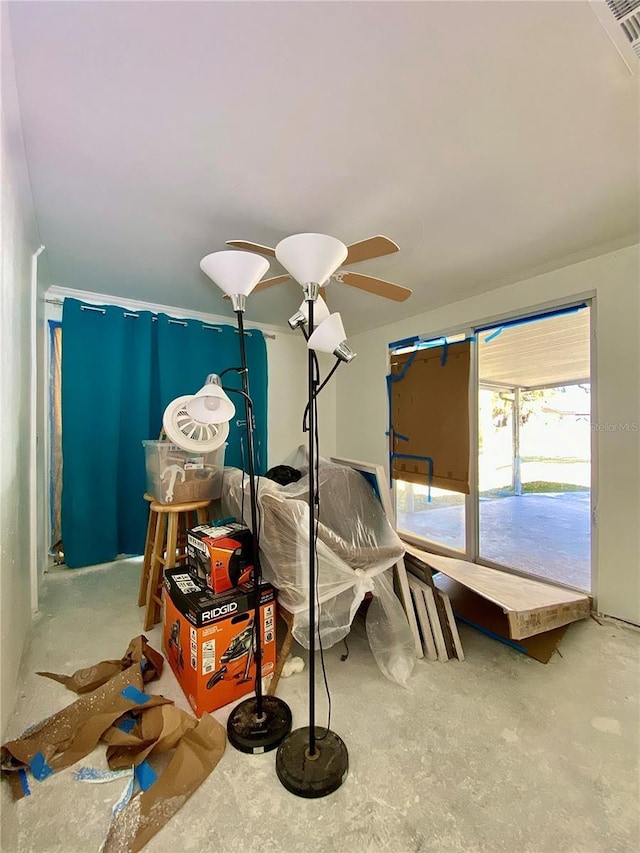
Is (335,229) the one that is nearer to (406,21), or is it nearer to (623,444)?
(406,21)

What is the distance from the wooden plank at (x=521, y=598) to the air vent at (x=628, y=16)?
2076mm

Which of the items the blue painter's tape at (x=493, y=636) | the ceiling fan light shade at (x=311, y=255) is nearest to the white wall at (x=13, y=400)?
the ceiling fan light shade at (x=311, y=255)

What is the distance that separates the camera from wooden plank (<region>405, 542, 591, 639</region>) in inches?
68.4

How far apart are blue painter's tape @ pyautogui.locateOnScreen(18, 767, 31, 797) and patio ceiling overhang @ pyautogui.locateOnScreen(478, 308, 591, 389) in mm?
3339

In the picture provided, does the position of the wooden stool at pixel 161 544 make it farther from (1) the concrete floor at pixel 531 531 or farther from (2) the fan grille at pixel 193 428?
(1) the concrete floor at pixel 531 531

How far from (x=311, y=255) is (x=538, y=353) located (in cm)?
287

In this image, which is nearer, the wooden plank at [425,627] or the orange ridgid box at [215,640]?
the orange ridgid box at [215,640]

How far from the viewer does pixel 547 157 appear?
1.42m

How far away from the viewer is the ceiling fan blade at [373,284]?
1.77 meters

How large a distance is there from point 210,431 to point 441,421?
1983mm

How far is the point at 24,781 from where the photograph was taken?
1.15 metres

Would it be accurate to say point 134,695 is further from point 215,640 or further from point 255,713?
point 255,713

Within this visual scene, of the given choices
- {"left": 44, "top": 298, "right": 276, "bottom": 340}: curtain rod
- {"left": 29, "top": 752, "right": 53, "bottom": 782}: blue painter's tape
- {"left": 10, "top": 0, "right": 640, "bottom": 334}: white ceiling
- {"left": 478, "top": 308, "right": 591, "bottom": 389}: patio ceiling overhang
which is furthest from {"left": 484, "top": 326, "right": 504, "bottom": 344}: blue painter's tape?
{"left": 29, "top": 752, "right": 53, "bottom": 782}: blue painter's tape

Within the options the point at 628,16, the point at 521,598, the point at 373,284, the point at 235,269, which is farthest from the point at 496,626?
the point at 628,16
